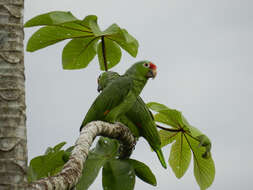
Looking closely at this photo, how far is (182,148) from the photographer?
402 centimetres

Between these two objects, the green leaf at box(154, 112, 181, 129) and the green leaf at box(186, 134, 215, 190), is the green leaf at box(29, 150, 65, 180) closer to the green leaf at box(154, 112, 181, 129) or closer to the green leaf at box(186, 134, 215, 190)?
the green leaf at box(154, 112, 181, 129)

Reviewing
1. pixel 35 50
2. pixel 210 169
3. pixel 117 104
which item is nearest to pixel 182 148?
pixel 210 169

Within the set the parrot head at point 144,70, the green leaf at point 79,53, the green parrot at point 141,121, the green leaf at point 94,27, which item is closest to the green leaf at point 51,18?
the green leaf at point 94,27

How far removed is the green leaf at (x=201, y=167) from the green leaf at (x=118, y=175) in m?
0.87

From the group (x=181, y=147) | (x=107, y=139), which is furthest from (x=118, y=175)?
(x=181, y=147)

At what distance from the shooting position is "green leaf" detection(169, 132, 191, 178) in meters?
3.98

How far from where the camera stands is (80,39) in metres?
3.84

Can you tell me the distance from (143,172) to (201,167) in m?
0.86

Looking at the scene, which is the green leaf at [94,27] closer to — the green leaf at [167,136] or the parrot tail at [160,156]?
the parrot tail at [160,156]

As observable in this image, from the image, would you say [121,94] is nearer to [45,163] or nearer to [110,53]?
[110,53]

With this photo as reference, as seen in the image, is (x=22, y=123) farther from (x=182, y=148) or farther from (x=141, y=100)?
(x=182, y=148)

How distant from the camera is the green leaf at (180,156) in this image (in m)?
3.98

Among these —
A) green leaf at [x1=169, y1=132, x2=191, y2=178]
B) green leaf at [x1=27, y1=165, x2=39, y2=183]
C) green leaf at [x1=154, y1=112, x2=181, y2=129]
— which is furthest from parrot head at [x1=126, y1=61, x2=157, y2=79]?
green leaf at [x1=27, y1=165, x2=39, y2=183]

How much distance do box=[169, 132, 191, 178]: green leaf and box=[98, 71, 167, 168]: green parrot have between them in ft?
1.37
